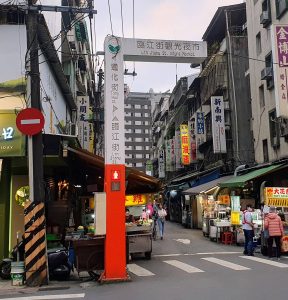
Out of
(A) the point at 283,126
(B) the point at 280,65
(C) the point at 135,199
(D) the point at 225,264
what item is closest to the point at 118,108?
(D) the point at 225,264

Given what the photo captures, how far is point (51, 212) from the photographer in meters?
15.5

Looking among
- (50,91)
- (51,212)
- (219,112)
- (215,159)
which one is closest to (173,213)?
(215,159)

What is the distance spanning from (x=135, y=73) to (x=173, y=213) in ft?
84.4

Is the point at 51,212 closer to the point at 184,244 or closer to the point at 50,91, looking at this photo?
the point at 50,91

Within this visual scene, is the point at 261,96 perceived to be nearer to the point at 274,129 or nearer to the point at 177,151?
the point at 274,129

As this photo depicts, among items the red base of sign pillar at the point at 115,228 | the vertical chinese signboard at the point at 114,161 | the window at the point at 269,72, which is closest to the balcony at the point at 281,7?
the window at the point at 269,72

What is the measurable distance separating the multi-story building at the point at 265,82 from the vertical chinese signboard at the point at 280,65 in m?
3.51

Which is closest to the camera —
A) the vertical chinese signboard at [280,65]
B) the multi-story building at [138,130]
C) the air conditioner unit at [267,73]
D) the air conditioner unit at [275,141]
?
the vertical chinese signboard at [280,65]

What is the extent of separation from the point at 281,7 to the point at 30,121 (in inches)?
712

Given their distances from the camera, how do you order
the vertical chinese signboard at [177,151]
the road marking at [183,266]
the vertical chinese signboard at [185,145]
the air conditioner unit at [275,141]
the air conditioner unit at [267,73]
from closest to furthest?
the road marking at [183,266] < the air conditioner unit at [275,141] < the air conditioner unit at [267,73] < the vertical chinese signboard at [185,145] < the vertical chinese signboard at [177,151]

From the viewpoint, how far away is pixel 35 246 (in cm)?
1241

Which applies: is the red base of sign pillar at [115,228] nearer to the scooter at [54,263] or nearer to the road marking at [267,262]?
the scooter at [54,263]

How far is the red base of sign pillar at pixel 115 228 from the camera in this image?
12.2 m

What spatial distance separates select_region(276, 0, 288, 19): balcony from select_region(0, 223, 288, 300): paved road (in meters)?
13.7
